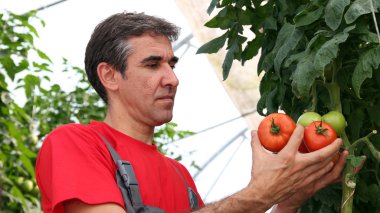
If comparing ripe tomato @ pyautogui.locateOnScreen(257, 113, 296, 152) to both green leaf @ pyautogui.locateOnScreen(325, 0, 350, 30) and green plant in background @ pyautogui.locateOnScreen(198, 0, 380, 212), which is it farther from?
green leaf @ pyautogui.locateOnScreen(325, 0, 350, 30)

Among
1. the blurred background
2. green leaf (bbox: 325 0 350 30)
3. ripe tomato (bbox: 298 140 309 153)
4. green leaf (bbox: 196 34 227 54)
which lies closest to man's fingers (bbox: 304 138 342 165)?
ripe tomato (bbox: 298 140 309 153)

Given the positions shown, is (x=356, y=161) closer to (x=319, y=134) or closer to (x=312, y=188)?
(x=319, y=134)

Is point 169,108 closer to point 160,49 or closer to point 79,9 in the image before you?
point 160,49

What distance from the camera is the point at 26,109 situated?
6.08 m

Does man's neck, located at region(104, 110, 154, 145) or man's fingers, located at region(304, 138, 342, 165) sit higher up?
man's neck, located at region(104, 110, 154, 145)

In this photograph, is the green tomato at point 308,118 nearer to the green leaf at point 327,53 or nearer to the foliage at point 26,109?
the green leaf at point 327,53

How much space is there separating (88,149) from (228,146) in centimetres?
836

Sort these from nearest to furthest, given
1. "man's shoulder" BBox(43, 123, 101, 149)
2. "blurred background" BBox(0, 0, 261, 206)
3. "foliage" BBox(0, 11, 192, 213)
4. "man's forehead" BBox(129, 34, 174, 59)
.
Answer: "man's shoulder" BBox(43, 123, 101, 149), "man's forehead" BBox(129, 34, 174, 59), "foliage" BBox(0, 11, 192, 213), "blurred background" BBox(0, 0, 261, 206)

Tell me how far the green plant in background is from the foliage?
1838 mm

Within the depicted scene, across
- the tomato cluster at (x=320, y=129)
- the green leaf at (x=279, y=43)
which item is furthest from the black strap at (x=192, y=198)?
the tomato cluster at (x=320, y=129)

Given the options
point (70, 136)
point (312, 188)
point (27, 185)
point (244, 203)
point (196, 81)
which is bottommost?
point (196, 81)

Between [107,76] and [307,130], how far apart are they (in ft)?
2.97

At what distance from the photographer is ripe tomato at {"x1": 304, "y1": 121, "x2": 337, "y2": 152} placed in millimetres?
2098

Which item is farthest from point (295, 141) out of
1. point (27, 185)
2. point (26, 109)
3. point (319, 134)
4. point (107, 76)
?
point (26, 109)
